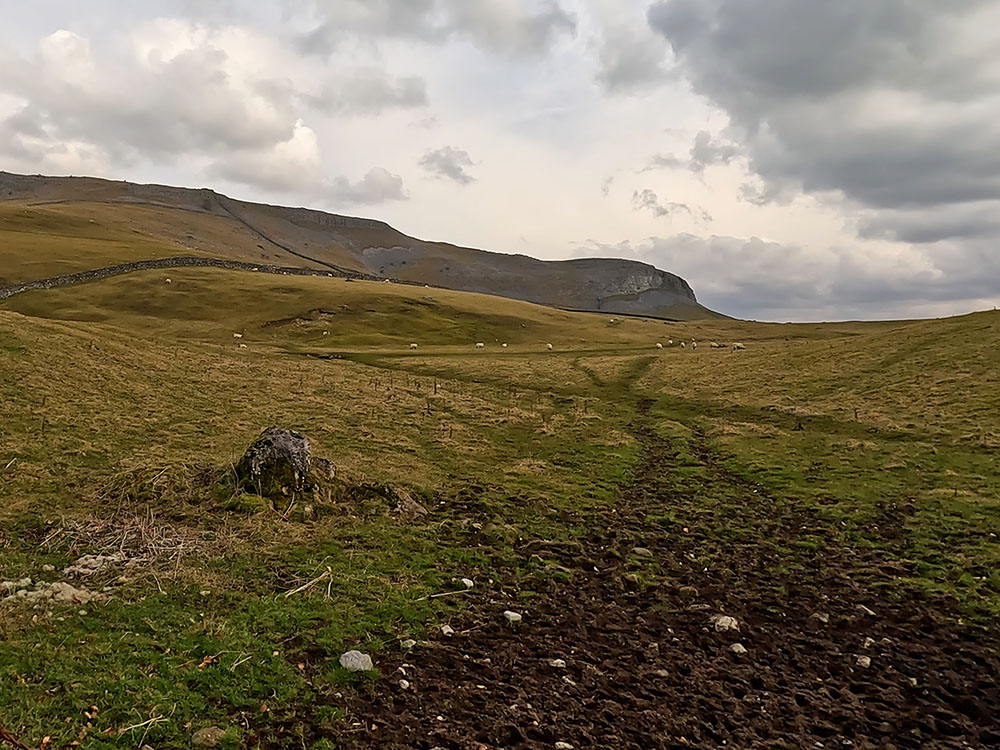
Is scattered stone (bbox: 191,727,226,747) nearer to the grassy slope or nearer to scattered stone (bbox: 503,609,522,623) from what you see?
the grassy slope

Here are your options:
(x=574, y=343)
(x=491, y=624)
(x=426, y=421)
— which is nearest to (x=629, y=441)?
(x=426, y=421)

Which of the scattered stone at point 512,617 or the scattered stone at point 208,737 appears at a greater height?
the scattered stone at point 208,737

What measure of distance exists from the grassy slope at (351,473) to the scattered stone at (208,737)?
0.19 m

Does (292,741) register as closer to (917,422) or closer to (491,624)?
(491,624)

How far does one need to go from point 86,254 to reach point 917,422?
169 metres

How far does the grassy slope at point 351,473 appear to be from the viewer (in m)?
9.71

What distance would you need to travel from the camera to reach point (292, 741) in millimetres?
8188

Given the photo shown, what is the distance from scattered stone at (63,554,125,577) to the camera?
12.6m

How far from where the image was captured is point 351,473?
20.4 m

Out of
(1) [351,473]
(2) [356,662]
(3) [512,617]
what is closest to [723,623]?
(3) [512,617]

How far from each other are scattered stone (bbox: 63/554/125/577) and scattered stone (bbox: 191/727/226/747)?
6275mm

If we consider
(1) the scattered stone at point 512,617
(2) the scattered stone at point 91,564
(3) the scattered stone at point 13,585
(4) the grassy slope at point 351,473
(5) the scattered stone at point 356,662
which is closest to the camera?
(4) the grassy slope at point 351,473

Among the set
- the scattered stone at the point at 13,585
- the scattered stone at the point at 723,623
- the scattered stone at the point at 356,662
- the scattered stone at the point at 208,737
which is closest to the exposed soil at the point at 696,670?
the scattered stone at the point at 723,623

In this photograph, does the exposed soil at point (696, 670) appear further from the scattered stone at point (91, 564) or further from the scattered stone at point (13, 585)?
the scattered stone at point (13, 585)
